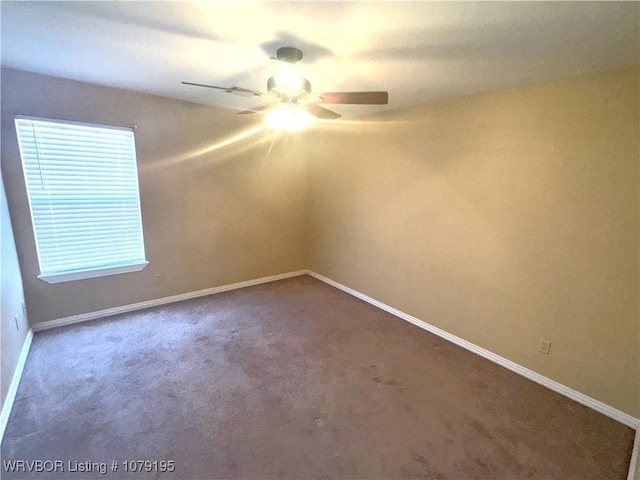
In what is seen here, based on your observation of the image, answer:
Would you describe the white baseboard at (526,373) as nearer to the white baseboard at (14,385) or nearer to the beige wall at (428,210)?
the beige wall at (428,210)

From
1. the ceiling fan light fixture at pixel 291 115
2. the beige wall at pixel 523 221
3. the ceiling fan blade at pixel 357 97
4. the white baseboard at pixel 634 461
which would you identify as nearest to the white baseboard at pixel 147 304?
A: the beige wall at pixel 523 221

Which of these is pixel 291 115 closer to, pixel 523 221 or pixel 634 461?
pixel 523 221

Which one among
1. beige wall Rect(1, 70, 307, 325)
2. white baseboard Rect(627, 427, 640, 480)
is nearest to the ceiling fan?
beige wall Rect(1, 70, 307, 325)

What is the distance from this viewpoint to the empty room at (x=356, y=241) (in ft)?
5.74

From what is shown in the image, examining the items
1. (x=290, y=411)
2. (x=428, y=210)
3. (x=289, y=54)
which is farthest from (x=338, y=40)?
(x=290, y=411)

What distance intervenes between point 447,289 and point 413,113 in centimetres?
184

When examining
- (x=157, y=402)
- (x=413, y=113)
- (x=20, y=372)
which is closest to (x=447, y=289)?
(x=413, y=113)

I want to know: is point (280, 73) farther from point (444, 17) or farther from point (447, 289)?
point (447, 289)

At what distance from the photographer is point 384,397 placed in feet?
7.47

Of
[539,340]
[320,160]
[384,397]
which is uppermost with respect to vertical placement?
[320,160]

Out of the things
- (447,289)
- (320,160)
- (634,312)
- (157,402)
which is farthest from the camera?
(320,160)

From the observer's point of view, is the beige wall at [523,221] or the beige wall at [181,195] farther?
the beige wall at [181,195]

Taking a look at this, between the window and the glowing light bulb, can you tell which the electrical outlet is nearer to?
the glowing light bulb

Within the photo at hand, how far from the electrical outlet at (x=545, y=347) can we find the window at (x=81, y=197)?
399 cm
